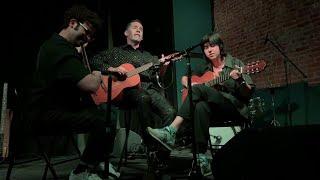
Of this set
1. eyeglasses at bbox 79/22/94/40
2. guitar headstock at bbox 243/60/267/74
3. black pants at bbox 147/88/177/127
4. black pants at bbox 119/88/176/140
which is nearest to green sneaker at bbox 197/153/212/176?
black pants at bbox 119/88/176/140

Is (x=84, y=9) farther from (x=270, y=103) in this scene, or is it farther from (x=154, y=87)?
(x=270, y=103)

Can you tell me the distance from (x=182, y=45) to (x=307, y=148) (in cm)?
561

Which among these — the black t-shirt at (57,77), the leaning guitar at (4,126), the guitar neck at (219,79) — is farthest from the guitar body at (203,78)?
the leaning guitar at (4,126)

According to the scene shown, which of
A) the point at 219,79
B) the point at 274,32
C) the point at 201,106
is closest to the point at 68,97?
the point at 201,106

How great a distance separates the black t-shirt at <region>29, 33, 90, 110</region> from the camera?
2.49 metres

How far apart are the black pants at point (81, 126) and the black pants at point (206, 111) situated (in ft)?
2.96

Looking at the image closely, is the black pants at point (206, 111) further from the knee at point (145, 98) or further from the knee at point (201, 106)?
the knee at point (145, 98)

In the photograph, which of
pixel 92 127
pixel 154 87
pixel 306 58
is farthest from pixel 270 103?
pixel 92 127

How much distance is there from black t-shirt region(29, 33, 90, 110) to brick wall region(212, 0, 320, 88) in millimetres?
4539

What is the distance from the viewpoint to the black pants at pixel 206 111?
3.04 metres

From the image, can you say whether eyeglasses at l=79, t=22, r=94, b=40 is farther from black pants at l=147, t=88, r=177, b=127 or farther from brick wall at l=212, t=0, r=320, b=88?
brick wall at l=212, t=0, r=320, b=88

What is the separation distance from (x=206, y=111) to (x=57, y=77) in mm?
1458

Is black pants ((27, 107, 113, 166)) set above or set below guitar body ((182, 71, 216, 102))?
below

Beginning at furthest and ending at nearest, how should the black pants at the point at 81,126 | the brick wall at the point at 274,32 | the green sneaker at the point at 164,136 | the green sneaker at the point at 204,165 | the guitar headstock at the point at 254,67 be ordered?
the brick wall at the point at 274,32 < the guitar headstock at the point at 254,67 < the green sneaker at the point at 164,136 < the green sneaker at the point at 204,165 < the black pants at the point at 81,126
